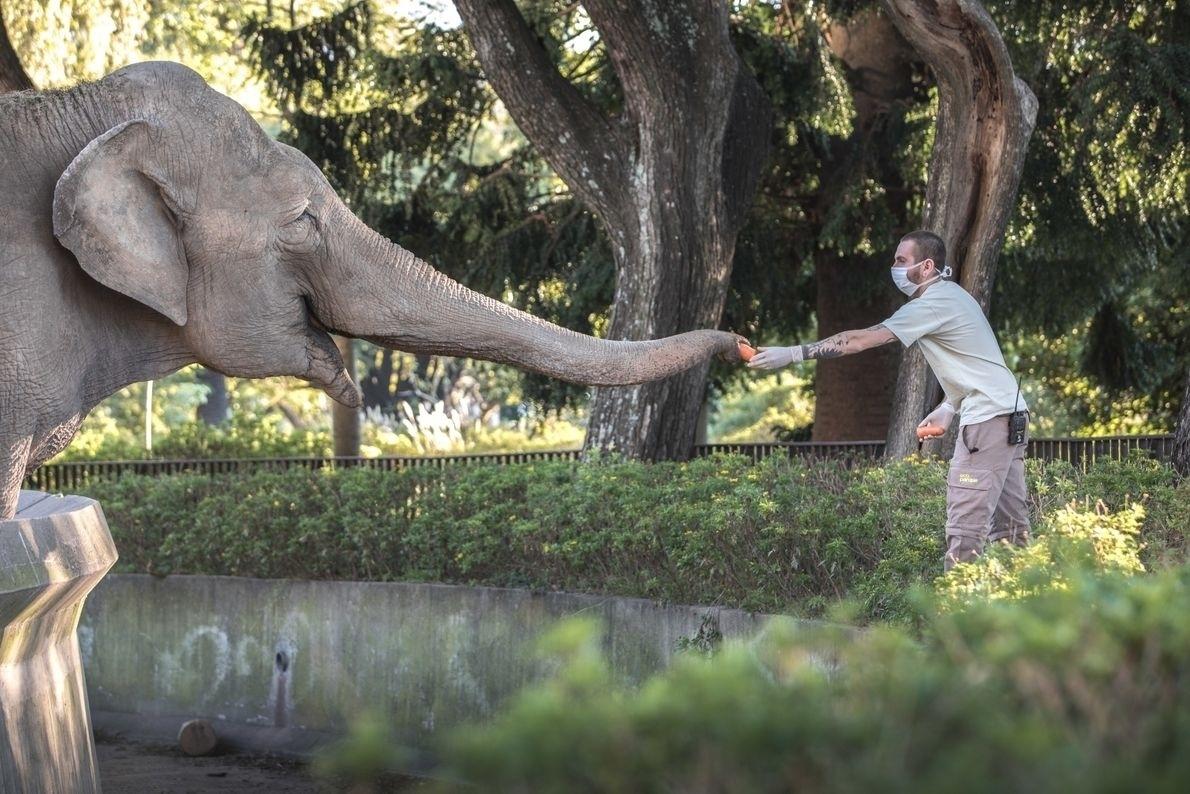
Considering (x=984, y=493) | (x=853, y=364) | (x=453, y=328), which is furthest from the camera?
(x=853, y=364)

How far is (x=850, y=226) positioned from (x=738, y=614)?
7.84 meters

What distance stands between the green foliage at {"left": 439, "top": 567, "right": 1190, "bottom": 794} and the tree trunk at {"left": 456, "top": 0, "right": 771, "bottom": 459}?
8.49m

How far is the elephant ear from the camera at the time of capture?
5.48 meters

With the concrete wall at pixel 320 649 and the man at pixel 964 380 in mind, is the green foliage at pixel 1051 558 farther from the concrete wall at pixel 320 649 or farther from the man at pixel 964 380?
the concrete wall at pixel 320 649

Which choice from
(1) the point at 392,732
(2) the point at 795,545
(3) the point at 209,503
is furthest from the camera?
(3) the point at 209,503

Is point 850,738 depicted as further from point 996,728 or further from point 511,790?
point 511,790

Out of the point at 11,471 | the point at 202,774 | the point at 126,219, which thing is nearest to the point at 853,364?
the point at 202,774

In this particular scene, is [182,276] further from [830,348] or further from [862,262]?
[862,262]

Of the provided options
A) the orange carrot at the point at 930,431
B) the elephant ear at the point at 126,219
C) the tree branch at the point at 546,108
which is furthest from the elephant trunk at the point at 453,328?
the tree branch at the point at 546,108

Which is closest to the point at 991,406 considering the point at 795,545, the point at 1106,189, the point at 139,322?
the point at 795,545

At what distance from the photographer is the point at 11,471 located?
5.66m

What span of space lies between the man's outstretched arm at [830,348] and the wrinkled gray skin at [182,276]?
0.57m

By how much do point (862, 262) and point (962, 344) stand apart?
840 centimetres

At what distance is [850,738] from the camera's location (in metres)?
2.24
